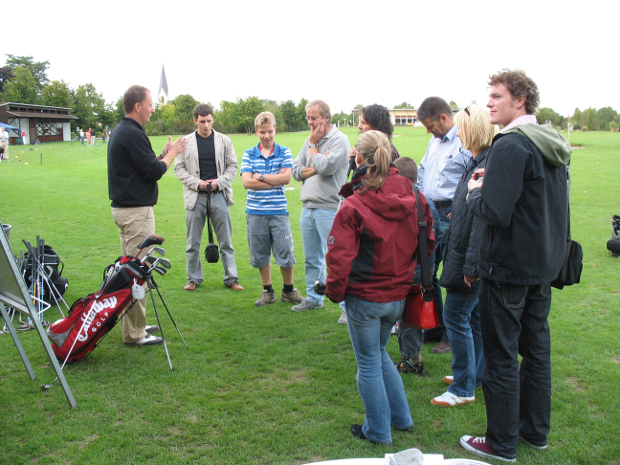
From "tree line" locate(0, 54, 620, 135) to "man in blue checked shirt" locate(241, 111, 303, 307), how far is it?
63.6 metres

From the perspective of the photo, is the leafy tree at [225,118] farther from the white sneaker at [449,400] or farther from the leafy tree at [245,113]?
the white sneaker at [449,400]

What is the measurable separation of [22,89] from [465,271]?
8423cm

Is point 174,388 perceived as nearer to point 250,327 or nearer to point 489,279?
point 250,327

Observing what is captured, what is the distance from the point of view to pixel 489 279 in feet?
9.95

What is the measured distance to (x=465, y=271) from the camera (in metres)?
3.39

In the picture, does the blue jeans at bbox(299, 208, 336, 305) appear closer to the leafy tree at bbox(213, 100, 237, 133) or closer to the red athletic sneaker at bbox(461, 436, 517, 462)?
the red athletic sneaker at bbox(461, 436, 517, 462)

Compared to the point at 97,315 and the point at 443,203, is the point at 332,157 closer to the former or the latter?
the point at 443,203

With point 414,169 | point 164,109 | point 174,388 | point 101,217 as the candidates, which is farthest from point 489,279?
point 164,109

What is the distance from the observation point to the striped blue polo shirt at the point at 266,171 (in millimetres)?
6277

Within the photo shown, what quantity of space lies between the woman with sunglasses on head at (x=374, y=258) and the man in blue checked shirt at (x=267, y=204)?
309 centimetres

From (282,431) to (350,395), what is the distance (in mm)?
777

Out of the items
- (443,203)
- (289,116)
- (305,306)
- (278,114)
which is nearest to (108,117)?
(278,114)

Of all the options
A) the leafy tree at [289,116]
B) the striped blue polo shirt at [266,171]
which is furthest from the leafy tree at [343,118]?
the striped blue polo shirt at [266,171]

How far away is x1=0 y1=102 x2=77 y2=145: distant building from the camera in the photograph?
55094mm
